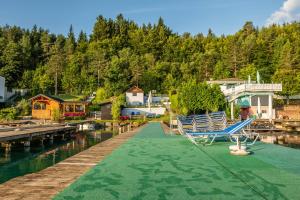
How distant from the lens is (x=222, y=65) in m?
69.9

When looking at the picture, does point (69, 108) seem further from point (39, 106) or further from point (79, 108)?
point (39, 106)

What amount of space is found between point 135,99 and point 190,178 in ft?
177

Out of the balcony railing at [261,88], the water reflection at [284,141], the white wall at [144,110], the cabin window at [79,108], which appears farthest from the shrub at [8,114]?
the water reflection at [284,141]

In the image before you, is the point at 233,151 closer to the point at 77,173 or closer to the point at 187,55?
the point at 77,173

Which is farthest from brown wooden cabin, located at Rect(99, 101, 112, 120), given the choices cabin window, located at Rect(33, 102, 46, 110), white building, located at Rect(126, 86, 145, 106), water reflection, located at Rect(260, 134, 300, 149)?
water reflection, located at Rect(260, 134, 300, 149)

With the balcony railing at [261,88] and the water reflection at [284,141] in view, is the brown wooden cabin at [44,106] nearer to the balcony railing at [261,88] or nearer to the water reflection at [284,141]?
the balcony railing at [261,88]

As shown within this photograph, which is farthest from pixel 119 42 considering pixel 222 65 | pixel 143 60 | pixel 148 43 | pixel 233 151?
pixel 233 151

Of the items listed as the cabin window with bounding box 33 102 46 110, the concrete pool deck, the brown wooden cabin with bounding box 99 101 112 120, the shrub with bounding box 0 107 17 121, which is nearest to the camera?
the concrete pool deck

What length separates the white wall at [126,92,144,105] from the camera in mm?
59438

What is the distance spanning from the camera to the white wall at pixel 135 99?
5944 centimetres

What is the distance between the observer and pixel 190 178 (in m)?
5.92

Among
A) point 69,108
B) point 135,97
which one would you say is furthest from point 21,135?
point 135,97

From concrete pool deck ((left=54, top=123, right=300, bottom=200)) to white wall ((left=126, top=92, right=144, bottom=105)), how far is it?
167ft

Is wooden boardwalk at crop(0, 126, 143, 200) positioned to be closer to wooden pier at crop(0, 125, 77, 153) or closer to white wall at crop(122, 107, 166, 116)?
wooden pier at crop(0, 125, 77, 153)
